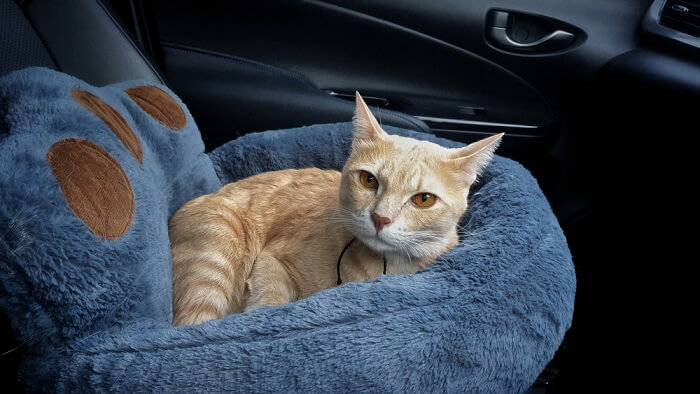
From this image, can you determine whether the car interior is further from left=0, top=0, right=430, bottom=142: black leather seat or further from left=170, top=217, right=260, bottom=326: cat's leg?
left=170, top=217, right=260, bottom=326: cat's leg

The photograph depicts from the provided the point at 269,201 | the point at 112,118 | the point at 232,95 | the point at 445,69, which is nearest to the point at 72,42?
the point at 112,118

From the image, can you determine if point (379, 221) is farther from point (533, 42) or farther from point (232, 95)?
point (533, 42)

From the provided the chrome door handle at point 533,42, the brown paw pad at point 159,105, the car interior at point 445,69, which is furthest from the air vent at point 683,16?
the brown paw pad at point 159,105

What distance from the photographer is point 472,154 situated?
1570 millimetres

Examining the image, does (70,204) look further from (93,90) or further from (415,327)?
(415,327)

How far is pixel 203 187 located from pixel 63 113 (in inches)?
27.9

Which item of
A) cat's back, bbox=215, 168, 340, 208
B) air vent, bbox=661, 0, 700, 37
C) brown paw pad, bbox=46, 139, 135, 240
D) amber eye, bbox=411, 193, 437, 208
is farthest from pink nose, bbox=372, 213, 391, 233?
air vent, bbox=661, 0, 700, 37

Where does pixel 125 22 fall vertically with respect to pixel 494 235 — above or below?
above

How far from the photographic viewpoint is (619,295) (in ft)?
6.78

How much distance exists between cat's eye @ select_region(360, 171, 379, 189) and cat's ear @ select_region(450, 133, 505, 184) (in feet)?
0.71

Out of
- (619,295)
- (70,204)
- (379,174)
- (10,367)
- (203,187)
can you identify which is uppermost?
(70,204)

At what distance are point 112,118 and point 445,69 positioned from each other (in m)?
1.43

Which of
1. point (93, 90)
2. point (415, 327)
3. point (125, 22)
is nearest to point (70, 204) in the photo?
point (93, 90)

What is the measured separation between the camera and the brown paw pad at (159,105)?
6.08 ft
